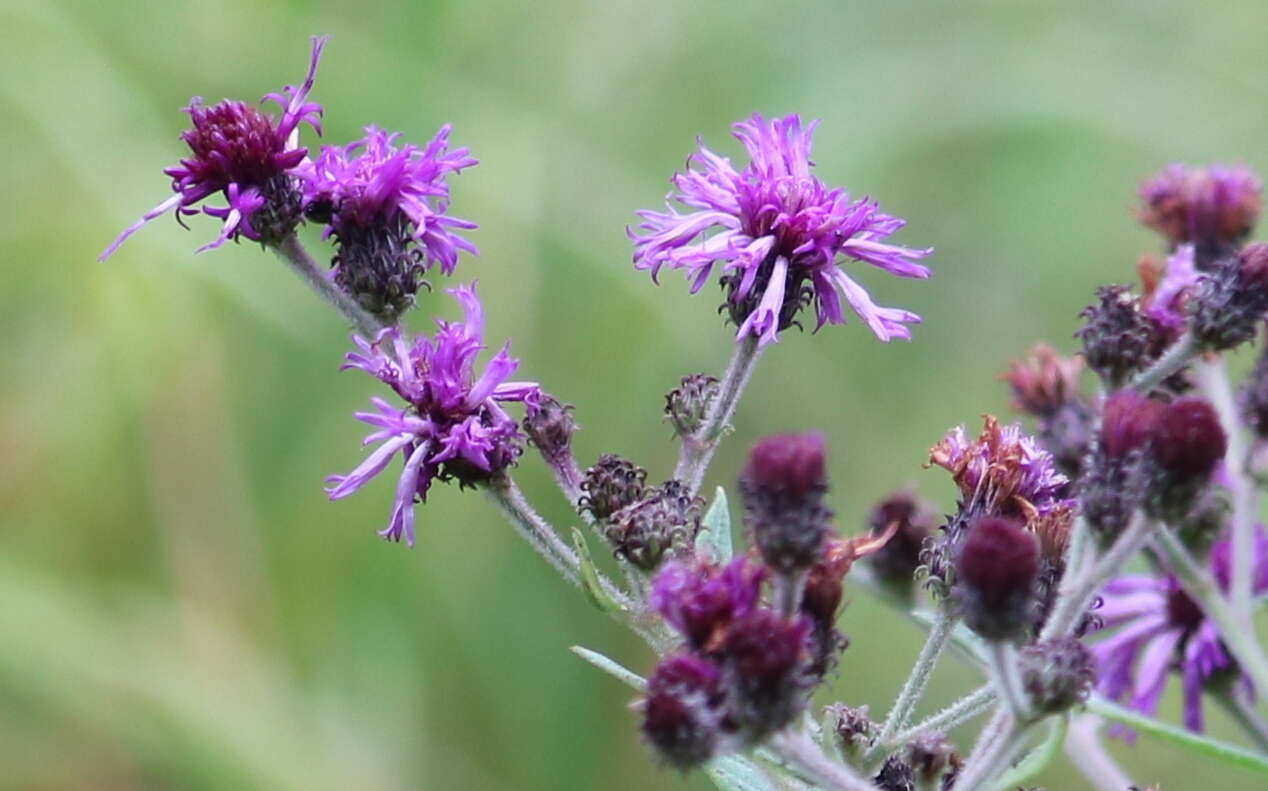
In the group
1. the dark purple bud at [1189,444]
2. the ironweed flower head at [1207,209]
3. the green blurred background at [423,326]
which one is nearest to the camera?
the dark purple bud at [1189,444]

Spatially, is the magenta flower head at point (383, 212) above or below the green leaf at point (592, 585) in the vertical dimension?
above

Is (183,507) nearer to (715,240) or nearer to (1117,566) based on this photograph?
(715,240)

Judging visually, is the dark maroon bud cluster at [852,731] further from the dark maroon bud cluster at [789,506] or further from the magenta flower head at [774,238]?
the magenta flower head at [774,238]

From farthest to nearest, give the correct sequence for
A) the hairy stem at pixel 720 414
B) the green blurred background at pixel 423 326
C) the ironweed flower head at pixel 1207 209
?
the green blurred background at pixel 423 326 < the ironweed flower head at pixel 1207 209 < the hairy stem at pixel 720 414

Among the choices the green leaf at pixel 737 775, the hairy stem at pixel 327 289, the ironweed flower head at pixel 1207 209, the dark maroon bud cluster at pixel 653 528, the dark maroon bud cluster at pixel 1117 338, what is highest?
the ironweed flower head at pixel 1207 209

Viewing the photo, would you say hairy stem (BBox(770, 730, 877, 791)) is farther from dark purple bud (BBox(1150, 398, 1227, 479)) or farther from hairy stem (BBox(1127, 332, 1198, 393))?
hairy stem (BBox(1127, 332, 1198, 393))

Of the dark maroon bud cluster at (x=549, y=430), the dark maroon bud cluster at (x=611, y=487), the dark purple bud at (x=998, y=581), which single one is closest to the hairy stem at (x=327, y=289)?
the dark maroon bud cluster at (x=549, y=430)

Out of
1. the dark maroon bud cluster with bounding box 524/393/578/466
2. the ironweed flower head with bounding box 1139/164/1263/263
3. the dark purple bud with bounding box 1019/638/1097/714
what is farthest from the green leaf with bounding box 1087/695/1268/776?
the ironweed flower head with bounding box 1139/164/1263/263
